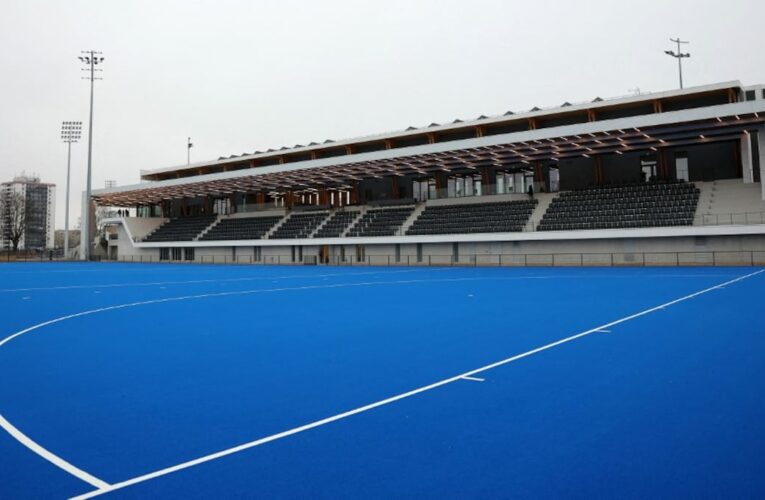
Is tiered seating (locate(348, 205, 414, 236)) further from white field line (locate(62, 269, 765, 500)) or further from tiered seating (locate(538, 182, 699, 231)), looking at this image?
white field line (locate(62, 269, 765, 500))

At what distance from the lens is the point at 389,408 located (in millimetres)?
5688

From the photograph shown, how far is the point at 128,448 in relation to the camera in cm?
463

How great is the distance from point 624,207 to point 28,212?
95429 millimetres

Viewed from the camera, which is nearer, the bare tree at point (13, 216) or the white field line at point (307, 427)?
the white field line at point (307, 427)

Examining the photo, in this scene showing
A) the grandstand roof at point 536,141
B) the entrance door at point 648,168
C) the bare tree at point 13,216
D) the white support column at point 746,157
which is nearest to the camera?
the grandstand roof at point 536,141

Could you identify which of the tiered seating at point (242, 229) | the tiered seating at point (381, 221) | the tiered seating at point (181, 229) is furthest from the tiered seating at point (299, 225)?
the tiered seating at point (181, 229)

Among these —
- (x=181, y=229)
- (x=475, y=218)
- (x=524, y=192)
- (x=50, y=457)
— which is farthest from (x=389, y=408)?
(x=181, y=229)

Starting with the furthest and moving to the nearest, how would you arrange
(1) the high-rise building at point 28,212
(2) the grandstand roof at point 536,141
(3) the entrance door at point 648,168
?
(1) the high-rise building at point 28,212, (3) the entrance door at point 648,168, (2) the grandstand roof at point 536,141

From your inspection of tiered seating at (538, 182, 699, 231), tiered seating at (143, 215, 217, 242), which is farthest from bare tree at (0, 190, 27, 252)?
tiered seating at (538, 182, 699, 231)

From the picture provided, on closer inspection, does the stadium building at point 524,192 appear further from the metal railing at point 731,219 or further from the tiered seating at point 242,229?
the tiered seating at point 242,229

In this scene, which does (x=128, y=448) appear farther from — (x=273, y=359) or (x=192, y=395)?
(x=273, y=359)

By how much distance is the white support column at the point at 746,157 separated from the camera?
40.7m

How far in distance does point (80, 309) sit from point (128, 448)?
42.2 ft

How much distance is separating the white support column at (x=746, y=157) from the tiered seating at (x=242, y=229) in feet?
141
